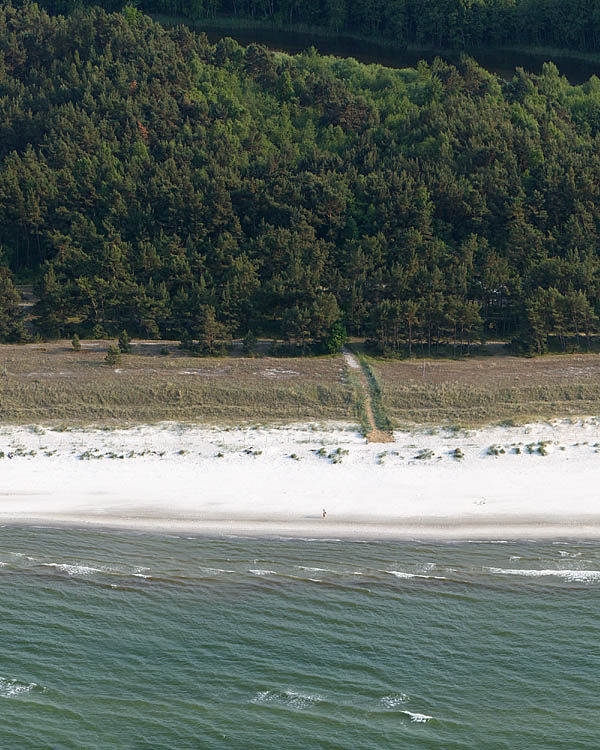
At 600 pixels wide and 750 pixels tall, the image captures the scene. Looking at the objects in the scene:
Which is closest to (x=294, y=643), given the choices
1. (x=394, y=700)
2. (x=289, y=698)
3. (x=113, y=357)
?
(x=289, y=698)

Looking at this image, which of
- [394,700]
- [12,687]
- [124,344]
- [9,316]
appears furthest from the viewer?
[9,316]

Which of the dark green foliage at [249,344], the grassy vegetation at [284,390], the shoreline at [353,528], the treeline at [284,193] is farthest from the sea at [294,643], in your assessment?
the treeline at [284,193]

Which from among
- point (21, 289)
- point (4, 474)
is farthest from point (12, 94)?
point (4, 474)

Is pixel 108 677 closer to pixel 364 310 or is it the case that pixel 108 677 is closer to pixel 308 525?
pixel 308 525

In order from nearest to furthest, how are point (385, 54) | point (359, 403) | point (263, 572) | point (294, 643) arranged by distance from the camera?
point (294, 643) < point (263, 572) < point (359, 403) < point (385, 54)

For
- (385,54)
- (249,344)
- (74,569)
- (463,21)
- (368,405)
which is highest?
(463,21)

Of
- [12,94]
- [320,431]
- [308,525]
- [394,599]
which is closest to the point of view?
[394,599]

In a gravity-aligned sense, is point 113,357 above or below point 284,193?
below

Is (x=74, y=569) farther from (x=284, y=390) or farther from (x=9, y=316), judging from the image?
(x=9, y=316)
